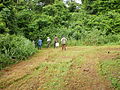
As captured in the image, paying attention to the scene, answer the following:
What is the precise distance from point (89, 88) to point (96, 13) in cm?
1855

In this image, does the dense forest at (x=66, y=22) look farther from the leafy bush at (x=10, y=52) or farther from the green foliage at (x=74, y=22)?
the leafy bush at (x=10, y=52)

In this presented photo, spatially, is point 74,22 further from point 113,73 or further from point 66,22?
point 113,73

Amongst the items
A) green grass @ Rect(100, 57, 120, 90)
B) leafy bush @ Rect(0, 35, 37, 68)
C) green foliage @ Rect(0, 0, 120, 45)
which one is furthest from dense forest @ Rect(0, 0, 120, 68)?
green grass @ Rect(100, 57, 120, 90)

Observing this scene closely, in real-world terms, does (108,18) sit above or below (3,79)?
above

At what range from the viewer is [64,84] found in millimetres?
4727

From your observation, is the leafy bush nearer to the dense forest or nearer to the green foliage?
the dense forest

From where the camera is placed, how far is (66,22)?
19.4m


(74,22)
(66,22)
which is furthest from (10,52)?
(74,22)

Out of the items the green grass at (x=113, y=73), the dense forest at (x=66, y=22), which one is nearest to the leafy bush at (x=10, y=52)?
the dense forest at (x=66, y=22)

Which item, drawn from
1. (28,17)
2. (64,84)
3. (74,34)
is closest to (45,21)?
(28,17)

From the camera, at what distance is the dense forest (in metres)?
14.4

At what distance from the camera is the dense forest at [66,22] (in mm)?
14355

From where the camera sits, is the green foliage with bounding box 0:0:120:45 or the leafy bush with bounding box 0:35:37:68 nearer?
the leafy bush with bounding box 0:35:37:68

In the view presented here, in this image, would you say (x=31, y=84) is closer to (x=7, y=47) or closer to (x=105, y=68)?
(x=105, y=68)
